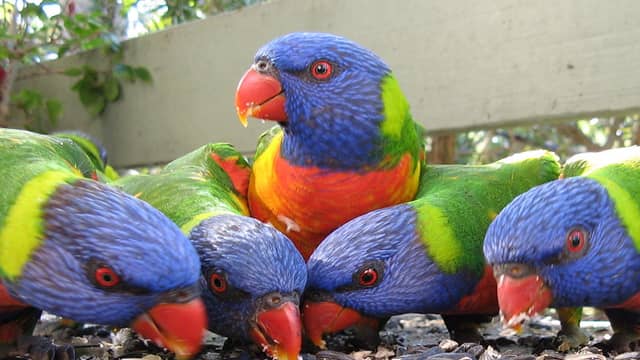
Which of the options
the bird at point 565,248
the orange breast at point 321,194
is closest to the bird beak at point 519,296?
the bird at point 565,248

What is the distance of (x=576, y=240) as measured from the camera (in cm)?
170

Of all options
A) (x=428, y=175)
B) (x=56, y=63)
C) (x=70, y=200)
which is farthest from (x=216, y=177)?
(x=56, y=63)

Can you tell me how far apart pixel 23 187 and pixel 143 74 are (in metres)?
3.27

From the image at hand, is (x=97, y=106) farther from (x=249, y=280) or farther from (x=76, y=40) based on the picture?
(x=249, y=280)

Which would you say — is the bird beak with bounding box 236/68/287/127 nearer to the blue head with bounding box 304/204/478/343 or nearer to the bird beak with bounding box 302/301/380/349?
the blue head with bounding box 304/204/478/343

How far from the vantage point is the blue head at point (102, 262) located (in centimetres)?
143

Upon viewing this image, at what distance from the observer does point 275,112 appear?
2.14 m

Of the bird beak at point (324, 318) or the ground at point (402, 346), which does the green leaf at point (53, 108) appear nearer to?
the ground at point (402, 346)

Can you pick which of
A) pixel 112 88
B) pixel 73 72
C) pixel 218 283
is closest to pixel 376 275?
pixel 218 283

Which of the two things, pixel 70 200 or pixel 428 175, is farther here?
pixel 428 175

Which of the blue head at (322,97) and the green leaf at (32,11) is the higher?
the green leaf at (32,11)

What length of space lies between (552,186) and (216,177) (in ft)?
4.06

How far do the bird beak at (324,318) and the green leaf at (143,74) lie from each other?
10.6 feet

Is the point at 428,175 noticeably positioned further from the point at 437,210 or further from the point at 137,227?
the point at 137,227
